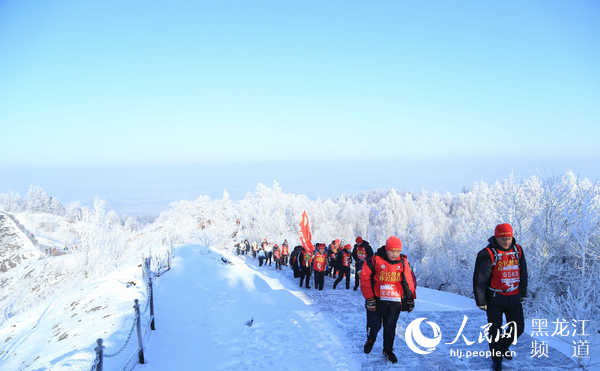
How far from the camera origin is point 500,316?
4.61 meters

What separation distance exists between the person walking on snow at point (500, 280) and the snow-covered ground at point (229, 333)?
0.92 metres

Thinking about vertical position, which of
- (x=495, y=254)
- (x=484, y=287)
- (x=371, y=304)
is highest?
(x=495, y=254)

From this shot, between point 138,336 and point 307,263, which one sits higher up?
point 138,336

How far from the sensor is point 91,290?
968cm

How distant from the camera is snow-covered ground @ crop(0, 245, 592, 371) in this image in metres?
5.03

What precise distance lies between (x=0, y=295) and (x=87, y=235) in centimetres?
2024

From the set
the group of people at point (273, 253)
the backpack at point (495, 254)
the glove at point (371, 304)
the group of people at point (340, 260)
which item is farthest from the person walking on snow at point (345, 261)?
the backpack at point (495, 254)

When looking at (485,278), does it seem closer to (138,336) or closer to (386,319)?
(386,319)

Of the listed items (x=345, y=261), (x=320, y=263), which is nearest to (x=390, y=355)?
(x=320, y=263)

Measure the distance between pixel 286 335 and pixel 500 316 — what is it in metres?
3.89

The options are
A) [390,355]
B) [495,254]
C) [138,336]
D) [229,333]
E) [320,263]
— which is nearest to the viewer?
[495,254]

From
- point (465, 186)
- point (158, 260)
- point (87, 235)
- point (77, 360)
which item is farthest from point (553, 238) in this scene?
point (465, 186)

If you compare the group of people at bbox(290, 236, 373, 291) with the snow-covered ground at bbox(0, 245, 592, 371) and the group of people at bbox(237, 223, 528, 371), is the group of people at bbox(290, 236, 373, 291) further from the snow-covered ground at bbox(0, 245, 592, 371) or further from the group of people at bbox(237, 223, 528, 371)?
the group of people at bbox(237, 223, 528, 371)

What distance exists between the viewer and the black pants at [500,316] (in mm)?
4523
